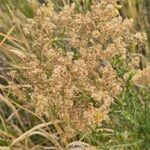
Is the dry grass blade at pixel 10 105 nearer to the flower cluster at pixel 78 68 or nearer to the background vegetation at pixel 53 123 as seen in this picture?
the background vegetation at pixel 53 123

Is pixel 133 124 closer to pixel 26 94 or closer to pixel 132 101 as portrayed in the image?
pixel 132 101

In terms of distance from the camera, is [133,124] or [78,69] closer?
[78,69]

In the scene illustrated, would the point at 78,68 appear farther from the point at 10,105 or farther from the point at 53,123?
the point at 10,105

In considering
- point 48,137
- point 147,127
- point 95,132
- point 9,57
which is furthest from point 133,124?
point 9,57

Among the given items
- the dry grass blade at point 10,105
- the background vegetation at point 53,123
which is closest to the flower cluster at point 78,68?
the background vegetation at point 53,123

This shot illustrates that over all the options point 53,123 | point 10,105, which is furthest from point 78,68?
point 10,105

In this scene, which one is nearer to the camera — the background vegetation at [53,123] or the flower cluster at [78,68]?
the flower cluster at [78,68]

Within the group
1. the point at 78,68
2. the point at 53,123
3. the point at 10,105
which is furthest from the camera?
the point at 10,105

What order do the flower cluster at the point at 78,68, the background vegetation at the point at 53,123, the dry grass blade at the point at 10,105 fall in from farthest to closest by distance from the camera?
the dry grass blade at the point at 10,105 → the background vegetation at the point at 53,123 → the flower cluster at the point at 78,68
